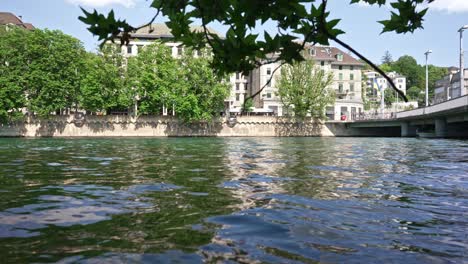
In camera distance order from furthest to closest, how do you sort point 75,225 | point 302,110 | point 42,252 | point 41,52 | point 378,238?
1. point 302,110
2. point 41,52
3. point 75,225
4. point 378,238
5. point 42,252

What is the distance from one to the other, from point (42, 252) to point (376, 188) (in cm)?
856

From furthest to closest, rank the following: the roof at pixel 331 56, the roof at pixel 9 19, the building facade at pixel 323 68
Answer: the roof at pixel 331 56
the building facade at pixel 323 68
the roof at pixel 9 19

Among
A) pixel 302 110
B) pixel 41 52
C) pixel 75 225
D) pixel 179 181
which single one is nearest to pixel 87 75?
pixel 41 52

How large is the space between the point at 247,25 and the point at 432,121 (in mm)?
57911

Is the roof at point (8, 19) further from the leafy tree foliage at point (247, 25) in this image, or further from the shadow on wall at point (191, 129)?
the leafy tree foliage at point (247, 25)

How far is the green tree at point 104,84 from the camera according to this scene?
7000 centimetres

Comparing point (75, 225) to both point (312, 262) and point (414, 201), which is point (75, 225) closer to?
point (312, 262)

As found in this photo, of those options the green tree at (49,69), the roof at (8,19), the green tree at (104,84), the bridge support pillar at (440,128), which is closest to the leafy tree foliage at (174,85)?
the green tree at (104,84)

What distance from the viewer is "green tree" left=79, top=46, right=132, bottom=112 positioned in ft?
230

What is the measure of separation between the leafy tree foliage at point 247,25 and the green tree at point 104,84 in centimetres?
6989

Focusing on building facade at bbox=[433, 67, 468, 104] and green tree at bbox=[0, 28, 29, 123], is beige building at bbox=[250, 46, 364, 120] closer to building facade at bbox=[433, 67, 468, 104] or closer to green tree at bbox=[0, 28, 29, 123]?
building facade at bbox=[433, 67, 468, 104]

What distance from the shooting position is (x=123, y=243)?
561cm

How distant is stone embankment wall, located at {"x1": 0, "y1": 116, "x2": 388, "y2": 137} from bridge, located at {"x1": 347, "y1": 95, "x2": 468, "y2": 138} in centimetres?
698

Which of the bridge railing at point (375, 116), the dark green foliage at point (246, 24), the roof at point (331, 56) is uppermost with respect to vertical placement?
the roof at point (331, 56)
